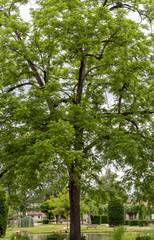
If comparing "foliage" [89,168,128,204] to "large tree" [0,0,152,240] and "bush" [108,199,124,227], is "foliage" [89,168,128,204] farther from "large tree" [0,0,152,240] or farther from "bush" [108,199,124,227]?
"bush" [108,199,124,227]

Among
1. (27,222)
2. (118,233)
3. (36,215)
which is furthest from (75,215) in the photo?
(36,215)

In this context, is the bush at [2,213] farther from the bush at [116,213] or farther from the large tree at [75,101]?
the bush at [116,213]

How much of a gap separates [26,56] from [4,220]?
14.5m

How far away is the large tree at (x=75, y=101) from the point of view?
10930 mm

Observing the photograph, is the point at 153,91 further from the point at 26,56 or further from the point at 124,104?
the point at 26,56

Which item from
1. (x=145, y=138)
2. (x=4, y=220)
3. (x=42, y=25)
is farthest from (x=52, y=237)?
(x=42, y=25)

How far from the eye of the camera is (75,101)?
1422 cm

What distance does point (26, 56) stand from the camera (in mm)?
13211

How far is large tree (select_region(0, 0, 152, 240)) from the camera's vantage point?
430 inches

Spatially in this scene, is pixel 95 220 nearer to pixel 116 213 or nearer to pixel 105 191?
pixel 116 213

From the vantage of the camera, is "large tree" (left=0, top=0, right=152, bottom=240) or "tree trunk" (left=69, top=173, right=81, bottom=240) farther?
"tree trunk" (left=69, top=173, right=81, bottom=240)

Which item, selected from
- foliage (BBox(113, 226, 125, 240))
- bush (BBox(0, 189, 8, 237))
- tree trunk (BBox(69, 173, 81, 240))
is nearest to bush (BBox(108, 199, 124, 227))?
bush (BBox(0, 189, 8, 237))

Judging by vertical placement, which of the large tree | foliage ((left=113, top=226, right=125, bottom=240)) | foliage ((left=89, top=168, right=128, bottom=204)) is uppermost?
the large tree

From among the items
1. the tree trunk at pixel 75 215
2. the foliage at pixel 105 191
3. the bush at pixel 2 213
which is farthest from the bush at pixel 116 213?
the tree trunk at pixel 75 215
